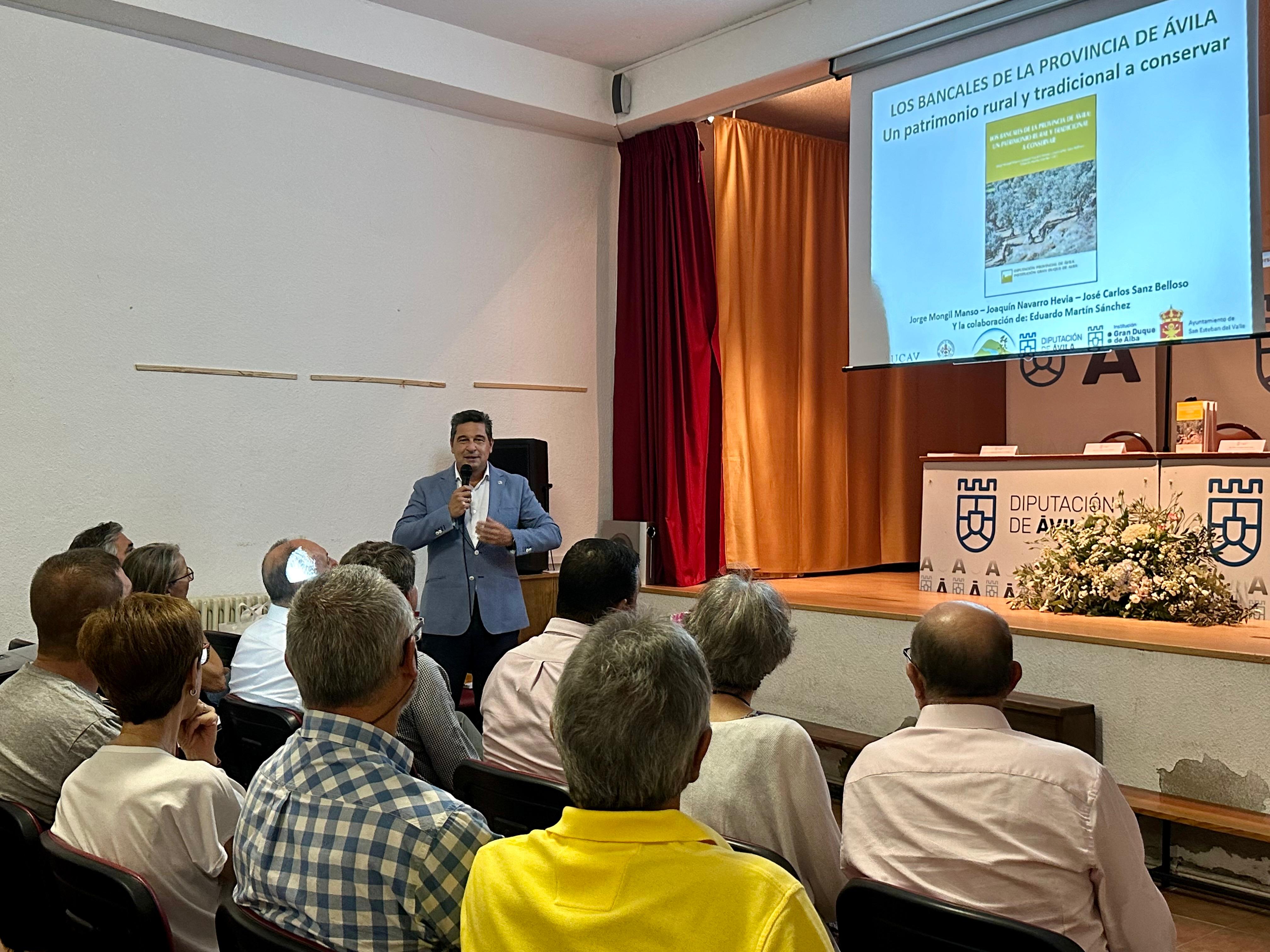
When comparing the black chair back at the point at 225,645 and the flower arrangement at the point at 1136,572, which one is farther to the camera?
the flower arrangement at the point at 1136,572

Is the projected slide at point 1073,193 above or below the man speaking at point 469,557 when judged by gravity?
above

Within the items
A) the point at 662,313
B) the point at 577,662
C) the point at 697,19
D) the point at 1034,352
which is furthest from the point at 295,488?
the point at 577,662

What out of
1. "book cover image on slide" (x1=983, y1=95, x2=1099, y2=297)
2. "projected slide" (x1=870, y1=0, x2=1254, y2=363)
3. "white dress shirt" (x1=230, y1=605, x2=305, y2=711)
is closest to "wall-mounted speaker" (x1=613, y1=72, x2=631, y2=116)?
"projected slide" (x1=870, y1=0, x2=1254, y2=363)

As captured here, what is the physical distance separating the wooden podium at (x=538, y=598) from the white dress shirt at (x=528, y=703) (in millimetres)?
3205

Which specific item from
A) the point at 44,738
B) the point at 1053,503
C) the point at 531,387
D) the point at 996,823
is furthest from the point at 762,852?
the point at 531,387

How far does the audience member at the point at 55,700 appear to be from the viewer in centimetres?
218

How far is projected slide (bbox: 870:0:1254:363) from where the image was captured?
4.22 metres

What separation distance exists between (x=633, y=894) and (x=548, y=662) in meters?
1.38

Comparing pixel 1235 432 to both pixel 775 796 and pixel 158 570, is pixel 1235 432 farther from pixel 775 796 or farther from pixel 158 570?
pixel 158 570

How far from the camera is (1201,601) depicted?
13.7 feet

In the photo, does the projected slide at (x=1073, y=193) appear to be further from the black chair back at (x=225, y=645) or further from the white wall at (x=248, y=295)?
the black chair back at (x=225, y=645)

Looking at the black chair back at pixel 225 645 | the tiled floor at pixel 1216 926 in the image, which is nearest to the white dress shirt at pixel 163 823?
the black chair back at pixel 225 645

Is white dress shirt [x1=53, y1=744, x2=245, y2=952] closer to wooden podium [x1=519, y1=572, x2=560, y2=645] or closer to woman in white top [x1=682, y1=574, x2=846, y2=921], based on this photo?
woman in white top [x1=682, y1=574, x2=846, y2=921]

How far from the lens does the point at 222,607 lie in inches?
198
